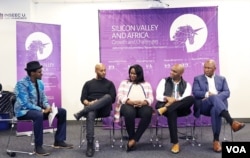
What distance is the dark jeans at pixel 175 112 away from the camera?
4.50 m

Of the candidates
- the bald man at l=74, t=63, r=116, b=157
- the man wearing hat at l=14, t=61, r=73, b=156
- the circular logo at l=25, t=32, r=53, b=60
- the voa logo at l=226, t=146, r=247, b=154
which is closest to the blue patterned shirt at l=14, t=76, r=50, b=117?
the man wearing hat at l=14, t=61, r=73, b=156

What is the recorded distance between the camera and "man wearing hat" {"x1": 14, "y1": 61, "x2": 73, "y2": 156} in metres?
4.34

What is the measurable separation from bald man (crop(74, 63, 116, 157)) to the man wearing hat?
40 centimetres

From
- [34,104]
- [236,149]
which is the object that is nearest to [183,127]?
[34,104]

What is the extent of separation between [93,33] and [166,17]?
1.50m

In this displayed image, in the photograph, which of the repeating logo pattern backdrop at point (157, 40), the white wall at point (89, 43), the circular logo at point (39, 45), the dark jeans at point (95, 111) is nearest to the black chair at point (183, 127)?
the repeating logo pattern backdrop at point (157, 40)

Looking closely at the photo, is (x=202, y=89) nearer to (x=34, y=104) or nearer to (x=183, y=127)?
(x=183, y=127)

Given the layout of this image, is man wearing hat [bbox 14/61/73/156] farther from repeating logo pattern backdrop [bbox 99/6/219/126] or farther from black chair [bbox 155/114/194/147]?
repeating logo pattern backdrop [bbox 99/6/219/126]

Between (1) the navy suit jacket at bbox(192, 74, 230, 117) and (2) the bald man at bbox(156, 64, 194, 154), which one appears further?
(1) the navy suit jacket at bbox(192, 74, 230, 117)

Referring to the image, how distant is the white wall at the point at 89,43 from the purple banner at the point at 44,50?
0.64 m

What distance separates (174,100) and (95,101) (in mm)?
A: 1144

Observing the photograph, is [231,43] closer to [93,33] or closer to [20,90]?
[93,33]

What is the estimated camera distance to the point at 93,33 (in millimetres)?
6531

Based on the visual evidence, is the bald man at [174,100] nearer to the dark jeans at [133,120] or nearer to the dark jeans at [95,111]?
the dark jeans at [133,120]
